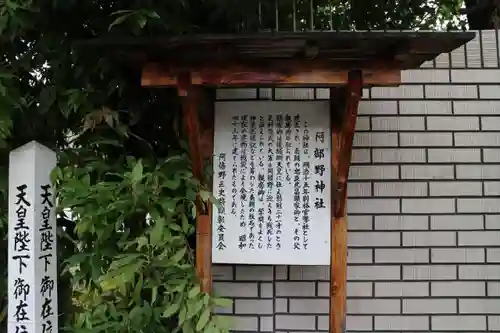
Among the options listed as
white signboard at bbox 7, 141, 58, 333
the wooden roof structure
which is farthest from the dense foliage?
the wooden roof structure

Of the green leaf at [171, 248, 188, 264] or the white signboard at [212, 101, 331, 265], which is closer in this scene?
the green leaf at [171, 248, 188, 264]

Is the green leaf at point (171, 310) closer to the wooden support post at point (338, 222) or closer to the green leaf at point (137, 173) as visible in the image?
the green leaf at point (137, 173)

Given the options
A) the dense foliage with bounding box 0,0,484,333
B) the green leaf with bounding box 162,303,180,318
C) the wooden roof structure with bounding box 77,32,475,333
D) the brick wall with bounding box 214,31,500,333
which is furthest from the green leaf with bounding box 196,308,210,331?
the wooden roof structure with bounding box 77,32,475,333

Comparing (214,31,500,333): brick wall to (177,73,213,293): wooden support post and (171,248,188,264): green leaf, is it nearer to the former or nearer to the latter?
(177,73,213,293): wooden support post

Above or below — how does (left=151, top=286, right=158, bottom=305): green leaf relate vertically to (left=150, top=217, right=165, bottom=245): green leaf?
below

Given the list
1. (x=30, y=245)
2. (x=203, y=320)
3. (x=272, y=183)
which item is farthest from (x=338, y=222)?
(x=30, y=245)

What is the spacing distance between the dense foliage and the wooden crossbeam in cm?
37

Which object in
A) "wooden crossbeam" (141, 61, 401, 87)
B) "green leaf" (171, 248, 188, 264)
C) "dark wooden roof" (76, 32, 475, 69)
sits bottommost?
"green leaf" (171, 248, 188, 264)

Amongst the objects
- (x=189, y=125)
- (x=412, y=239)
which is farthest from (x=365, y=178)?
(x=189, y=125)

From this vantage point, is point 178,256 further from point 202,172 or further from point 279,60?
point 279,60

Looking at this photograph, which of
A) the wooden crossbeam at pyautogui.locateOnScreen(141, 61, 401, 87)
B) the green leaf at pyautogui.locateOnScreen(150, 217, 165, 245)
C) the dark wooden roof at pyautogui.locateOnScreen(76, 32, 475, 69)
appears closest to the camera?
the dark wooden roof at pyautogui.locateOnScreen(76, 32, 475, 69)

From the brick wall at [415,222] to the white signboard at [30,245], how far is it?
0.89 meters

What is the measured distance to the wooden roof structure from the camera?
2.23 metres

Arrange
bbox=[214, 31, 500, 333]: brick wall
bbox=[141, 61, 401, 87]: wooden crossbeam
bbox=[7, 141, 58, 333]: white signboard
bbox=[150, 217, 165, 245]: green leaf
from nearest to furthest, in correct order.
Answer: bbox=[141, 61, 401, 87]: wooden crossbeam, bbox=[150, 217, 165, 245]: green leaf, bbox=[7, 141, 58, 333]: white signboard, bbox=[214, 31, 500, 333]: brick wall
